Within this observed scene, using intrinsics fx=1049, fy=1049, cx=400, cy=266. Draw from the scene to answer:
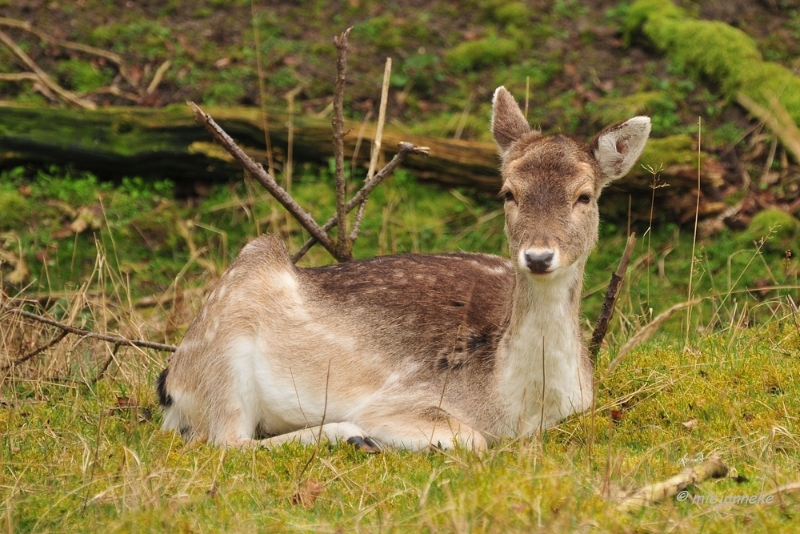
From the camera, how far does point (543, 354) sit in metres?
5.61

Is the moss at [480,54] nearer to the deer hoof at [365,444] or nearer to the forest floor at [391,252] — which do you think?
the forest floor at [391,252]

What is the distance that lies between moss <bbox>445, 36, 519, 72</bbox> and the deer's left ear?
6486 millimetres

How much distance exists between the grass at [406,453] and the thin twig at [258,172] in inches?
55.7

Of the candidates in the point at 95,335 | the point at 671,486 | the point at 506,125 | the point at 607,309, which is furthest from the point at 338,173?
the point at 671,486

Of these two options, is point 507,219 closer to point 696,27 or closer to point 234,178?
point 234,178

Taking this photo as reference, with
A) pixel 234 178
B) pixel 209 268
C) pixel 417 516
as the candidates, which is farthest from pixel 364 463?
pixel 234 178

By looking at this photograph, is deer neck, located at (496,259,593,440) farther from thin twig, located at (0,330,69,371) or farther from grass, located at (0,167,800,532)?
thin twig, located at (0,330,69,371)

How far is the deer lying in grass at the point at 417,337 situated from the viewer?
5699mm

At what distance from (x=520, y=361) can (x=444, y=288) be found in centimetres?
85

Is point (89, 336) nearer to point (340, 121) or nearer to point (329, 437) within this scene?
point (329, 437)

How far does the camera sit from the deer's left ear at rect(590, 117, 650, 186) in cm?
587

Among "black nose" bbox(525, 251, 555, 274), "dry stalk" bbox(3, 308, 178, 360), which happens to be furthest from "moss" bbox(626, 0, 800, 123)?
"dry stalk" bbox(3, 308, 178, 360)

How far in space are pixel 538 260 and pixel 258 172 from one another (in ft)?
8.28

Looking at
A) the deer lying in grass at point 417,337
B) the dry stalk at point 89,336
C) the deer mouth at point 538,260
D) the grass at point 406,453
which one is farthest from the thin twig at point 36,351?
the deer mouth at point 538,260
